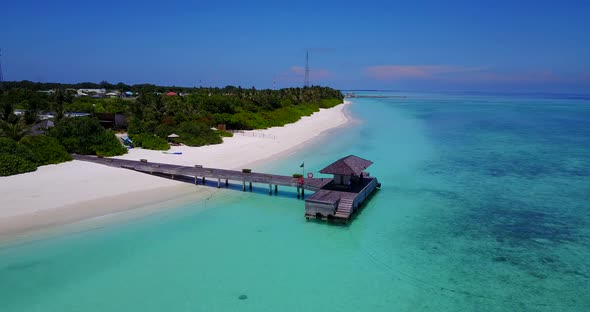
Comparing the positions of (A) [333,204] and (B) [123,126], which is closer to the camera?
(A) [333,204]

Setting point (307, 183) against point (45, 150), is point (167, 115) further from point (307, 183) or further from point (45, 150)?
point (307, 183)

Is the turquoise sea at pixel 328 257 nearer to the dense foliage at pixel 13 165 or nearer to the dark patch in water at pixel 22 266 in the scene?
the dark patch in water at pixel 22 266

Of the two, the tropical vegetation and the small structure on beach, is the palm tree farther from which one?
the small structure on beach

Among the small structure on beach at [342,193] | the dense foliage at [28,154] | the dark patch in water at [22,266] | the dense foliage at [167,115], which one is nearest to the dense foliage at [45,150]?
the dense foliage at [28,154]

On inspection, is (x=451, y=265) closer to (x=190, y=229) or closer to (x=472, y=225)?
(x=472, y=225)

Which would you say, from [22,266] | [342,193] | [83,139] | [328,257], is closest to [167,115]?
[83,139]
